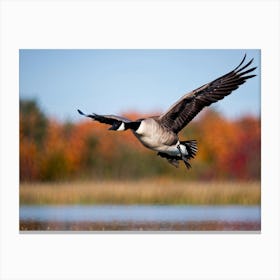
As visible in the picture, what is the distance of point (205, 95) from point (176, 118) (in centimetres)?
47

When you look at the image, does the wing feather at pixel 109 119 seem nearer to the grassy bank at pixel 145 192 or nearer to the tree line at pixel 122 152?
the tree line at pixel 122 152

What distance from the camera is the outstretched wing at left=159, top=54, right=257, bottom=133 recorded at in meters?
11.5

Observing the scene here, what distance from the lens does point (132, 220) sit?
12.2 m

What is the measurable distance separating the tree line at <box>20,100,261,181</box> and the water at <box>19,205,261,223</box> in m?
0.40

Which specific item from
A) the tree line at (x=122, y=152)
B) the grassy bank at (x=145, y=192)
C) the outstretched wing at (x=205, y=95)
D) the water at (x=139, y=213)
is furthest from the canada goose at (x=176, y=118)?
the water at (x=139, y=213)

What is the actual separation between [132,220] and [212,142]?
1456 mm

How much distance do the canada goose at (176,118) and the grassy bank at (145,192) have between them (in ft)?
2.64

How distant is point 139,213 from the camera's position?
40.6ft

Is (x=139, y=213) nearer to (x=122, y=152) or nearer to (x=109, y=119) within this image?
(x=122, y=152)

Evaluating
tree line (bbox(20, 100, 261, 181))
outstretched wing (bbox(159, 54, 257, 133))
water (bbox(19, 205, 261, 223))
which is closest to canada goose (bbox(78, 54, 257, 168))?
outstretched wing (bbox(159, 54, 257, 133))

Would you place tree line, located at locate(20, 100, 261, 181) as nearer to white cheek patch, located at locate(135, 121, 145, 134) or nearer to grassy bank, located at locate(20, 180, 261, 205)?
grassy bank, located at locate(20, 180, 261, 205)

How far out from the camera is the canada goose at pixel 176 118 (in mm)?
11430
